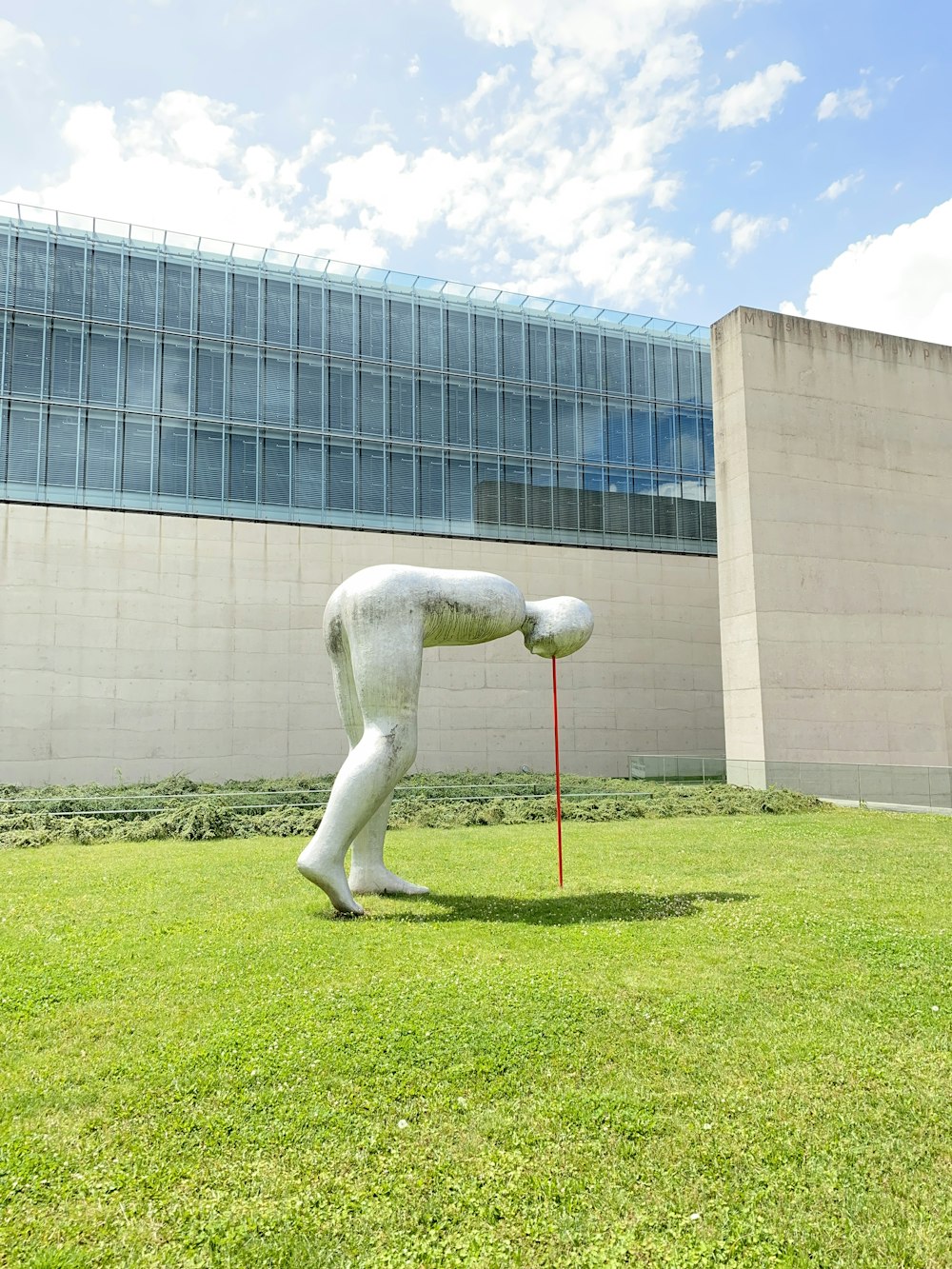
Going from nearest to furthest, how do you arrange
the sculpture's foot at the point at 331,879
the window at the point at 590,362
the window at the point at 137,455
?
the sculpture's foot at the point at 331,879 → the window at the point at 137,455 → the window at the point at 590,362

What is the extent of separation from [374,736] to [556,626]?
6.45 ft

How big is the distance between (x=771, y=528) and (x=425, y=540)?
9.35m

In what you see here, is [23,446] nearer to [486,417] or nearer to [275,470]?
[275,470]

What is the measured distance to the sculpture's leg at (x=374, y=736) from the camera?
23.4 ft

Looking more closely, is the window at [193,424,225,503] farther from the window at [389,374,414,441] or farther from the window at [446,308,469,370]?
the window at [446,308,469,370]

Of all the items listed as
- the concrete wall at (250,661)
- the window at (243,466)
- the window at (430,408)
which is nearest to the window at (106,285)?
the window at (243,466)

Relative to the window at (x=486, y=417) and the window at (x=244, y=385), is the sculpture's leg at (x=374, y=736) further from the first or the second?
the window at (x=486, y=417)

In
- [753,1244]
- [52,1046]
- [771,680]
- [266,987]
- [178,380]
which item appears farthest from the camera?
[178,380]

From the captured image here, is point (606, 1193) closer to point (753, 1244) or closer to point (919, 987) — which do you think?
point (753, 1244)

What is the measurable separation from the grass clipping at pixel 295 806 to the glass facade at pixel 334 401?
8680 mm

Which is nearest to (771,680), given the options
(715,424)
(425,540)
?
(715,424)

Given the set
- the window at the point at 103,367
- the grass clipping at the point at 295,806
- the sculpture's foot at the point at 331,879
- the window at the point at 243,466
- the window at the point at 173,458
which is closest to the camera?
the sculpture's foot at the point at 331,879

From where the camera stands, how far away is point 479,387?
27531 millimetres

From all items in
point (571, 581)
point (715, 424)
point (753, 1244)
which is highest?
point (715, 424)
